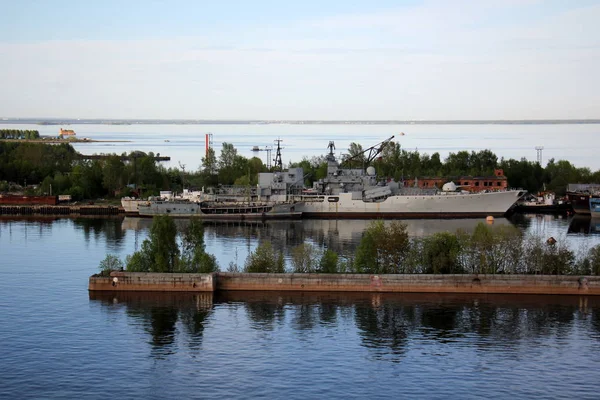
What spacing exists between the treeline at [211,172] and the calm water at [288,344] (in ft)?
141

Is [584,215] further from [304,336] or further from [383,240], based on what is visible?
[304,336]

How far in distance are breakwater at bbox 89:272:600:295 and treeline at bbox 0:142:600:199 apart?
143 feet

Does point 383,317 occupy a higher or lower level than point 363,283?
lower

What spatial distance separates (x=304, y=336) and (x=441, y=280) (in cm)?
803

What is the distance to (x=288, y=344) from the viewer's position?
25.8m

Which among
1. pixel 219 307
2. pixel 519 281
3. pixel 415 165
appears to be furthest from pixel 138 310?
pixel 415 165

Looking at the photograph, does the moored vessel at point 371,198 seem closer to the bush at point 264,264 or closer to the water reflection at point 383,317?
the bush at point 264,264

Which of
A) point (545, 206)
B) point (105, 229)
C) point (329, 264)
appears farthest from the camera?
A: point (545, 206)

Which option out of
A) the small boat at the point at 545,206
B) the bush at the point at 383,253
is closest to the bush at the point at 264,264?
the bush at the point at 383,253

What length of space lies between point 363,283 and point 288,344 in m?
7.24

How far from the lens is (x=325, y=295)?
3194 cm

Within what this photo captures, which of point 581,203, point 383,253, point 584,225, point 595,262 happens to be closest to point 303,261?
point 383,253

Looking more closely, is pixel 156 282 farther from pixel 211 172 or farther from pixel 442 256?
pixel 211 172

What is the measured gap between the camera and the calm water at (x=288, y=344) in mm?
22125
